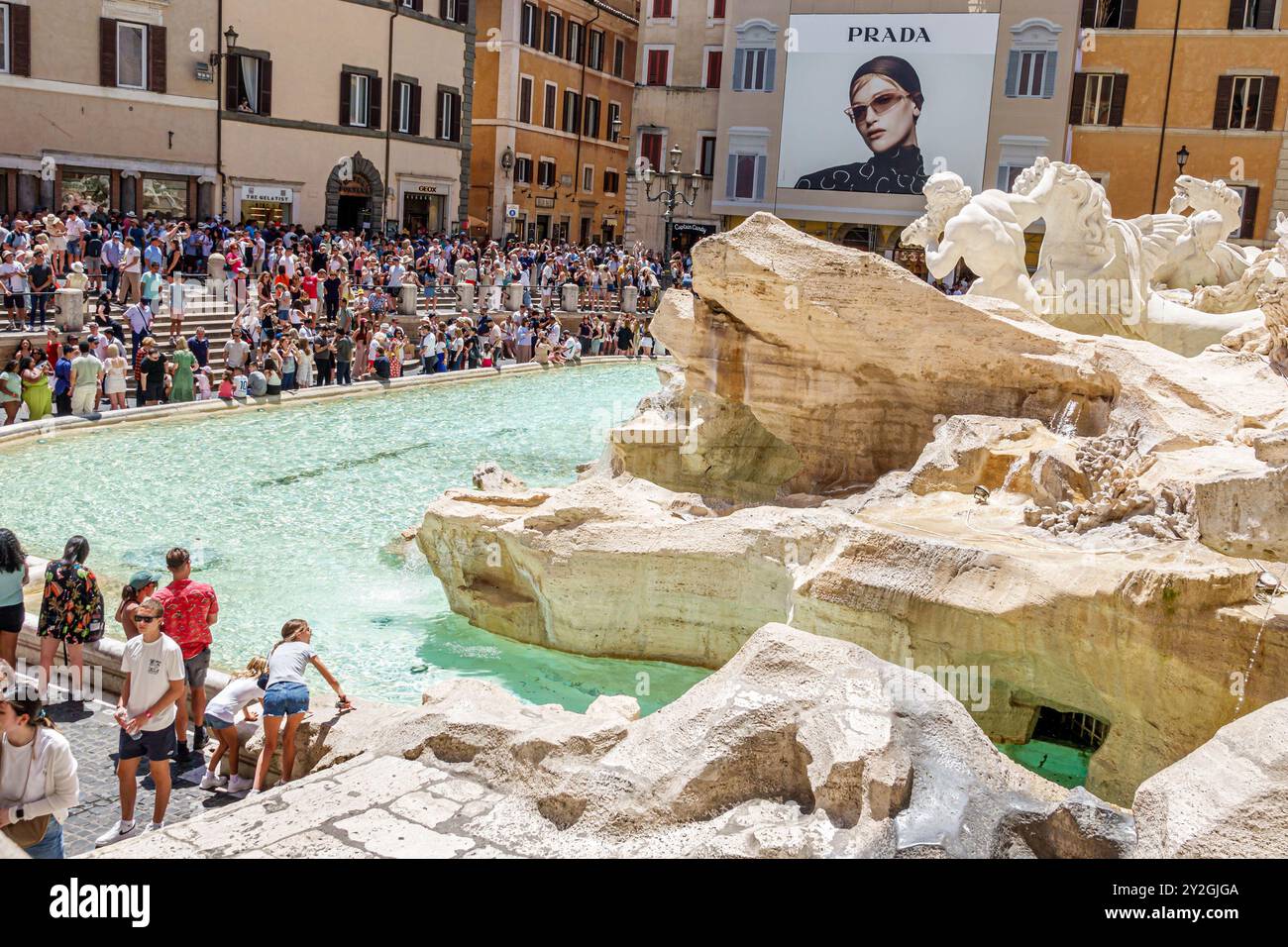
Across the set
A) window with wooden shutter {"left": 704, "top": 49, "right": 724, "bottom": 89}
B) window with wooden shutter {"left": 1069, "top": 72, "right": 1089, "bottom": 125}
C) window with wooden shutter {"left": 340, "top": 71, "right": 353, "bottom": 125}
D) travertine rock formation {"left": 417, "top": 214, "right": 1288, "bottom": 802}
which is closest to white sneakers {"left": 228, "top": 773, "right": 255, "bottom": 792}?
travertine rock formation {"left": 417, "top": 214, "right": 1288, "bottom": 802}

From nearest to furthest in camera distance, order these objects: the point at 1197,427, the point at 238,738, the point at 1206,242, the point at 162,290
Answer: the point at 238,738, the point at 1197,427, the point at 1206,242, the point at 162,290

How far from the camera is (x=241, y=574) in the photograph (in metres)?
10.7

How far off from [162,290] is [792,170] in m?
21.4

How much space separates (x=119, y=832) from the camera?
236 inches

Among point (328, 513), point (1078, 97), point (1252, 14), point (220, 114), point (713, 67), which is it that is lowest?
point (328, 513)

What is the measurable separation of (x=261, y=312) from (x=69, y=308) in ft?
10.2

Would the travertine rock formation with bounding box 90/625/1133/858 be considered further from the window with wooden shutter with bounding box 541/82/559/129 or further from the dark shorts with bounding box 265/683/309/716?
the window with wooden shutter with bounding box 541/82/559/129

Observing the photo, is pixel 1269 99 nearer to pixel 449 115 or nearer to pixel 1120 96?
pixel 1120 96

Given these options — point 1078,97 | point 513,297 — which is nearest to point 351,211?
point 513,297

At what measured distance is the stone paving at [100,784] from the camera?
20.1 ft

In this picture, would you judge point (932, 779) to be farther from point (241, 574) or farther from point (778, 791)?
point (241, 574)

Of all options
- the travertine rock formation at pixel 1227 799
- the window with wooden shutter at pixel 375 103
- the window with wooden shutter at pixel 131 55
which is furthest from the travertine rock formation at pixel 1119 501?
the window with wooden shutter at pixel 375 103

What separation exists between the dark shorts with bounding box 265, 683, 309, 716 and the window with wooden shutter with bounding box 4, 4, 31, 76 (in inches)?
852

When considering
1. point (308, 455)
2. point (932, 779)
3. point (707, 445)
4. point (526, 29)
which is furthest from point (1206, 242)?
point (526, 29)
